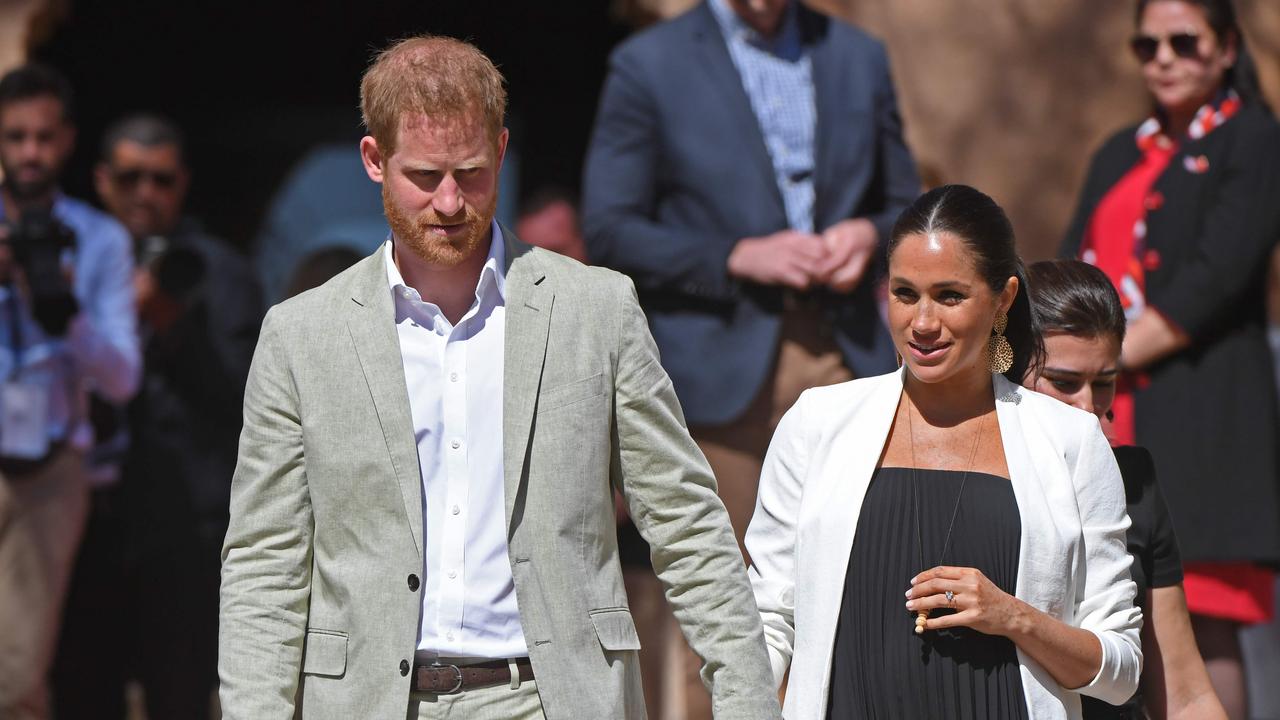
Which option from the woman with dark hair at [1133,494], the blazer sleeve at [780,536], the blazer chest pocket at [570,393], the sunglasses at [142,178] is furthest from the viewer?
the sunglasses at [142,178]

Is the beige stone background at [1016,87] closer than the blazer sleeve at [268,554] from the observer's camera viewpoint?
No

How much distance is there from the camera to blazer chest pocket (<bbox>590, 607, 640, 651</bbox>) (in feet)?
9.77

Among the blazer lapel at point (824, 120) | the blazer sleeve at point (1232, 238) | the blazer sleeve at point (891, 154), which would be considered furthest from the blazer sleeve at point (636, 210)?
the blazer sleeve at point (1232, 238)

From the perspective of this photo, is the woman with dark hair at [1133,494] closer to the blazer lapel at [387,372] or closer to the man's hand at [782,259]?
the man's hand at [782,259]


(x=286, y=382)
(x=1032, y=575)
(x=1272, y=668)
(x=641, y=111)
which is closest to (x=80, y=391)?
(x=641, y=111)

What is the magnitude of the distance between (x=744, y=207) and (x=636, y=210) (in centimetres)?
30

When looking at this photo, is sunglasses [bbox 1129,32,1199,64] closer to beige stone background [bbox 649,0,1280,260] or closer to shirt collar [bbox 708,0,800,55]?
shirt collar [bbox 708,0,800,55]

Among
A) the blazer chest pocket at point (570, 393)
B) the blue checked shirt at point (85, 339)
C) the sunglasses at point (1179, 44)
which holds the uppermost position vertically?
the sunglasses at point (1179, 44)

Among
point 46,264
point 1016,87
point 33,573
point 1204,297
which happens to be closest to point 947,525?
point 1204,297

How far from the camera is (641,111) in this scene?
16.1 feet

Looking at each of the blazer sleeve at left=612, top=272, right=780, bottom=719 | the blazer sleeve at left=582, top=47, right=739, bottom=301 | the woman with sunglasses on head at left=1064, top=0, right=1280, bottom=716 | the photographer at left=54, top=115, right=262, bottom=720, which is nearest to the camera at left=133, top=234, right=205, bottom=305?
the photographer at left=54, top=115, right=262, bottom=720

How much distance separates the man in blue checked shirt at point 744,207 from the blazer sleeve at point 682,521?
1.63m

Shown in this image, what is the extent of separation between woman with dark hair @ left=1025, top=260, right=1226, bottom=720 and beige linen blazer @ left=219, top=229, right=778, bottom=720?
81 cm

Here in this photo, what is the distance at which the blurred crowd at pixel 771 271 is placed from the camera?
4.69 meters
